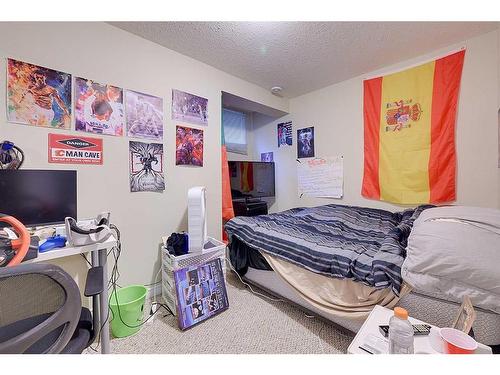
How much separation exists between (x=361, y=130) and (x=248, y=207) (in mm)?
1799

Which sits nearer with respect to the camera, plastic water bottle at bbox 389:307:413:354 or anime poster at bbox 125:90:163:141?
Answer: plastic water bottle at bbox 389:307:413:354

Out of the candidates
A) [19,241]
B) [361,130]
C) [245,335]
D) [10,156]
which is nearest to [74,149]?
[10,156]

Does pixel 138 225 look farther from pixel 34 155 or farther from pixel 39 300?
pixel 39 300

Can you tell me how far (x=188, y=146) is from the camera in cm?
215

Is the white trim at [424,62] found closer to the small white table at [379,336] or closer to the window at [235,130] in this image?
the window at [235,130]

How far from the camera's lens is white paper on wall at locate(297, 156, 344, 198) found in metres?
2.85

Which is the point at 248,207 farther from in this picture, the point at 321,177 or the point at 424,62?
the point at 424,62

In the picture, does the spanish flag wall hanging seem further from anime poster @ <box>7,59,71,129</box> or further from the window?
anime poster @ <box>7,59,71,129</box>

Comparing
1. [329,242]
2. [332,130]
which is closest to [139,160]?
[329,242]

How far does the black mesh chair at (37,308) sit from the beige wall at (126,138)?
0.97m

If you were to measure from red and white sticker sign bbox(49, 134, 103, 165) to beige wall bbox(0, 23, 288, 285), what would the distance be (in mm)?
39

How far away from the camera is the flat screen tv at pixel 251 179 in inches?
119

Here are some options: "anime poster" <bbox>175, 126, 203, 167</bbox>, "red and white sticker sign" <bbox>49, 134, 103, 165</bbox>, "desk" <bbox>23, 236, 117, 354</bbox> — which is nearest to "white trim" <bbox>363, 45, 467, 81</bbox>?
"anime poster" <bbox>175, 126, 203, 167</bbox>
